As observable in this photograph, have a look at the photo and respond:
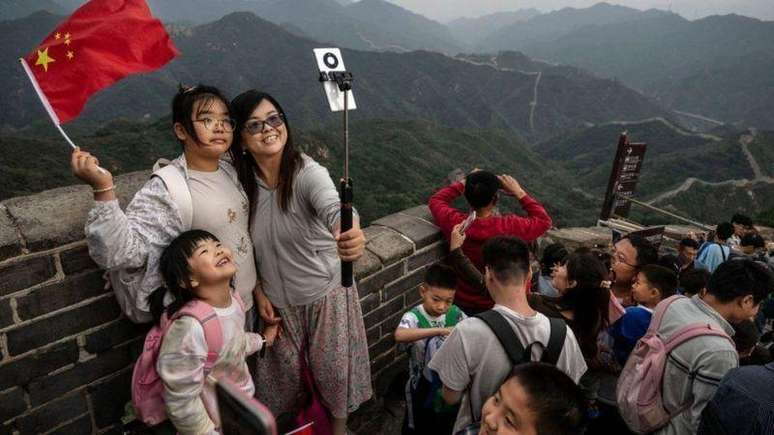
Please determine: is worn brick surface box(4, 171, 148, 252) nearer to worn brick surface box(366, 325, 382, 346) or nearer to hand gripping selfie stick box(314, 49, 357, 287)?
hand gripping selfie stick box(314, 49, 357, 287)

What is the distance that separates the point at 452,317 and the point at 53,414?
6.70 ft

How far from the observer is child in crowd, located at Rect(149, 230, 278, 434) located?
185 cm

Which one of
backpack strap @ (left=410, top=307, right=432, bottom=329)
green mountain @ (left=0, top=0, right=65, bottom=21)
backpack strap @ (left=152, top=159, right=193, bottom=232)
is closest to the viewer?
backpack strap @ (left=152, top=159, right=193, bottom=232)

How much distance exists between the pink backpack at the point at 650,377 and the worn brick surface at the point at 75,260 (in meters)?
2.71

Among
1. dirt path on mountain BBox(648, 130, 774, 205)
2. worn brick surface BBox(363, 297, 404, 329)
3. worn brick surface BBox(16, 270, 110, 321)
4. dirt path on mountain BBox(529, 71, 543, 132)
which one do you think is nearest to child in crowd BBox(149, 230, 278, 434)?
worn brick surface BBox(16, 270, 110, 321)

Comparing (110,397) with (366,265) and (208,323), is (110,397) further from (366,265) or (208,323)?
(366,265)

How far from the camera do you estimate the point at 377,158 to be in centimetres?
5000

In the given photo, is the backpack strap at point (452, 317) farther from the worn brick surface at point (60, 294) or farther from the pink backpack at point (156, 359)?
the worn brick surface at point (60, 294)

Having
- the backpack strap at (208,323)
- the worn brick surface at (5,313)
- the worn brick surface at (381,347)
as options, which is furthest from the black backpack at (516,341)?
the worn brick surface at (5,313)

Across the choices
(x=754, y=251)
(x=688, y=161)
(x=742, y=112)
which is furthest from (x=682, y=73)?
(x=754, y=251)

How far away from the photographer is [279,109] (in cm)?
229

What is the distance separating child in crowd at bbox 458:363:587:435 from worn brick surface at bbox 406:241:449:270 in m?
1.67

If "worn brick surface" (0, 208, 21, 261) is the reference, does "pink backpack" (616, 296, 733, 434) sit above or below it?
below

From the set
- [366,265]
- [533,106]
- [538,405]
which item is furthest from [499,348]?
[533,106]
